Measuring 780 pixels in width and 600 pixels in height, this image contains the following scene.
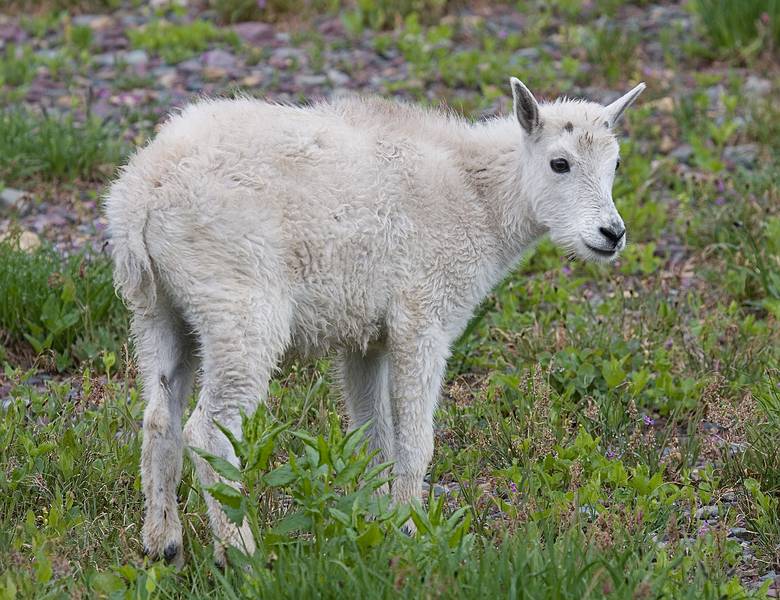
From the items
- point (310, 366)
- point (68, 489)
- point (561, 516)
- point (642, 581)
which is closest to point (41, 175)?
point (310, 366)

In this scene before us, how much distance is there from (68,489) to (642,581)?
2756mm

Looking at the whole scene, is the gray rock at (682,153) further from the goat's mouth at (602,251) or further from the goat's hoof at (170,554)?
the goat's hoof at (170,554)

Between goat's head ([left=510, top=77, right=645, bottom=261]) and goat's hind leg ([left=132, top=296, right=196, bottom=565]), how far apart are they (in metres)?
1.86

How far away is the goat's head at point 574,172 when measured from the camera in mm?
6160

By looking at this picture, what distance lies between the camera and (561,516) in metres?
5.69

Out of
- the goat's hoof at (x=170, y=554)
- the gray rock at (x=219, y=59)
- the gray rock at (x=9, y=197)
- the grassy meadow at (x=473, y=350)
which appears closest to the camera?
the grassy meadow at (x=473, y=350)

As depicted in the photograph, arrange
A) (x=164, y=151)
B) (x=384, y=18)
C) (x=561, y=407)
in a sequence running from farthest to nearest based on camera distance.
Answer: (x=384, y=18), (x=561, y=407), (x=164, y=151)

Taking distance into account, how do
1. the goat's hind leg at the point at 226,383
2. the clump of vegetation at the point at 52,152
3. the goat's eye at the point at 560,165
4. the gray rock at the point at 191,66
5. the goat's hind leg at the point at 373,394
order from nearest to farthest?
the goat's hind leg at the point at 226,383
the goat's eye at the point at 560,165
the goat's hind leg at the point at 373,394
the clump of vegetation at the point at 52,152
the gray rock at the point at 191,66

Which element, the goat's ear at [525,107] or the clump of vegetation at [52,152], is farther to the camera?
the clump of vegetation at [52,152]

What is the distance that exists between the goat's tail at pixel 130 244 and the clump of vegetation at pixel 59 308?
194 centimetres

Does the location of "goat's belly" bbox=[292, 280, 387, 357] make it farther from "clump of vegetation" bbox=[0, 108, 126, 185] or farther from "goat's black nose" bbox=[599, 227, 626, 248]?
"clump of vegetation" bbox=[0, 108, 126, 185]

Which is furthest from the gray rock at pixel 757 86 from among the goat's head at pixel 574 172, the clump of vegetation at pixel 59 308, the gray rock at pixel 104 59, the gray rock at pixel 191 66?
the clump of vegetation at pixel 59 308

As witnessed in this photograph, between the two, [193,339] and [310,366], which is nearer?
[193,339]

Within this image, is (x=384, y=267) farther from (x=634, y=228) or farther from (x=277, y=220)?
(x=634, y=228)
